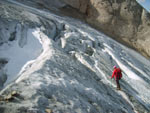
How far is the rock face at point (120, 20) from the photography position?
2464 cm

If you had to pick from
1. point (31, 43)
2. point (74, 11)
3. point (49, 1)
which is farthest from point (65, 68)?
point (74, 11)

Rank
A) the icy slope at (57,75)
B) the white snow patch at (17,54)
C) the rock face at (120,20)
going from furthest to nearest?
the rock face at (120,20) < the white snow patch at (17,54) < the icy slope at (57,75)

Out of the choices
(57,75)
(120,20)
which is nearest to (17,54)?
(57,75)

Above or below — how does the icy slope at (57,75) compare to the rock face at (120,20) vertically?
below

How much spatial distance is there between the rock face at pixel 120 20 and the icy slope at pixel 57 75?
1255 centimetres

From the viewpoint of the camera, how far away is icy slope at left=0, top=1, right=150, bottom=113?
4.22 meters

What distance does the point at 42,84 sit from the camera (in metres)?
4.59

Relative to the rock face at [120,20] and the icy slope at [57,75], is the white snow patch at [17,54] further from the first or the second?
the rock face at [120,20]

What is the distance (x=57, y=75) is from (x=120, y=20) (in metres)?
22.1

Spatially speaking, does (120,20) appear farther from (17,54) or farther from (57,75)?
(57,75)

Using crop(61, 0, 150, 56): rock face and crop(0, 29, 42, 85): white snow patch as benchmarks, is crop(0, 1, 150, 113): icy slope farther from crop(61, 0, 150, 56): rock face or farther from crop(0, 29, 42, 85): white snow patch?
crop(61, 0, 150, 56): rock face

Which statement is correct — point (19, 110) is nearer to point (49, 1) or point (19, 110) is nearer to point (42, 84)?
point (42, 84)

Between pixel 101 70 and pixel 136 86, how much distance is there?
2717mm

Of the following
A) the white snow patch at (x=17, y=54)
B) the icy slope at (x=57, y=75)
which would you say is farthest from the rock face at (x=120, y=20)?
the white snow patch at (x=17, y=54)
